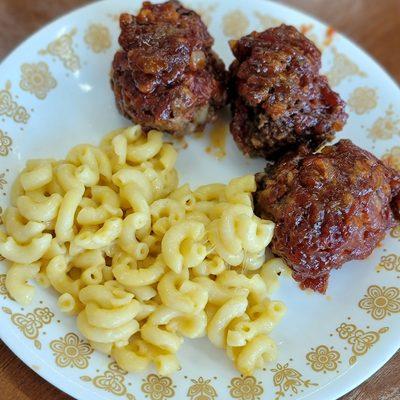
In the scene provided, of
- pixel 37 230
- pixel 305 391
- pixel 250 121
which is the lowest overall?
pixel 37 230

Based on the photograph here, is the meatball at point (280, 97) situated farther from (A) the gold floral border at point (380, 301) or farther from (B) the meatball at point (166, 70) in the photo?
(A) the gold floral border at point (380, 301)

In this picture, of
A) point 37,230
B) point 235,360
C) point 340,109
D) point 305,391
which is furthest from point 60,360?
point 340,109

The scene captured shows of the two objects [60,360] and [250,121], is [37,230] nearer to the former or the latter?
[60,360]

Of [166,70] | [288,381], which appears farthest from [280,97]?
[288,381]

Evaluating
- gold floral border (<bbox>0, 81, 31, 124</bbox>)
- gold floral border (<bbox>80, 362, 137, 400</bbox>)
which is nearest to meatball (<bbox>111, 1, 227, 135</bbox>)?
gold floral border (<bbox>0, 81, 31, 124</bbox>)

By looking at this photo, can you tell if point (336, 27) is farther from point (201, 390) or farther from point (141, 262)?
point (201, 390)

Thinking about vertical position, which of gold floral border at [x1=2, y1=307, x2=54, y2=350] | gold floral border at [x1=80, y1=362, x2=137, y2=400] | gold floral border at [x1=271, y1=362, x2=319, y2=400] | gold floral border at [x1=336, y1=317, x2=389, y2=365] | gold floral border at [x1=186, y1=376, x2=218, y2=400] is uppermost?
gold floral border at [x1=336, y1=317, x2=389, y2=365]

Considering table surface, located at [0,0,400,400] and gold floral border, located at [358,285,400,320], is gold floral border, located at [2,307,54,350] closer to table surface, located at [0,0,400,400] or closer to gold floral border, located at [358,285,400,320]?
table surface, located at [0,0,400,400]
